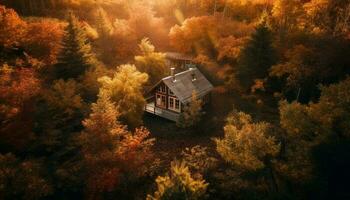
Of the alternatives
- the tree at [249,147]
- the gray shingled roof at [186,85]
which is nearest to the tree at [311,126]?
the tree at [249,147]

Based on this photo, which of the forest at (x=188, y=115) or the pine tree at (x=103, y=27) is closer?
the forest at (x=188, y=115)

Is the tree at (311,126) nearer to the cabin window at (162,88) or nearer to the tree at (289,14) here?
the cabin window at (162,88)

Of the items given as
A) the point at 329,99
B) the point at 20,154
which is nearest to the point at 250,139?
the point at 329,99

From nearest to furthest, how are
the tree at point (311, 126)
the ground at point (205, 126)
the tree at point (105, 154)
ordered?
the tree at point (311, 126), the tree at point (105, 154), the ground at point (205, 126)

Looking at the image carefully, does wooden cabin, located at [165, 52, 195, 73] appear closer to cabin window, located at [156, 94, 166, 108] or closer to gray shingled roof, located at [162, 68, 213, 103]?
gray shingled roof, located at [162, 68, 213, 103]

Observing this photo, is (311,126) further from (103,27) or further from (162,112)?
(103,27)

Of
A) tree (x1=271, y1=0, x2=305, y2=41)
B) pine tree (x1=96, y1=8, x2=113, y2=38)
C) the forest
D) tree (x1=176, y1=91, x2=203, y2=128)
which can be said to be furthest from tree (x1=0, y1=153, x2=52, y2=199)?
tree (x1=271, y1=0, x2=305, y2=41)
